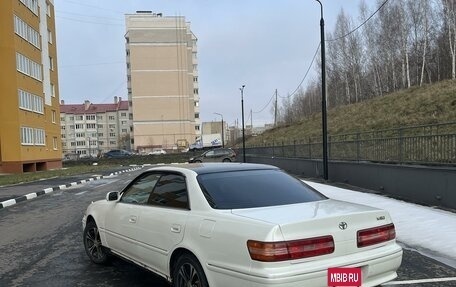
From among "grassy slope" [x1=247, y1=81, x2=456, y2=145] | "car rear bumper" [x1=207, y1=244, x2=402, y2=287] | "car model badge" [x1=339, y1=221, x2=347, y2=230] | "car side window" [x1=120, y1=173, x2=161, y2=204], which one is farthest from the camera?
"grassy slope" [x1=247, y1=81, x2=456, y2=145]

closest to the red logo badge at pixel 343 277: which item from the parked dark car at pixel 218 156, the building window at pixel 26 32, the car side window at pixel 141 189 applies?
the car side window at pixel 141 189

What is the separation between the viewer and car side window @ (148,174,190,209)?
191 inches

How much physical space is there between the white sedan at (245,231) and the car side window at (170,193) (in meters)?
0.01

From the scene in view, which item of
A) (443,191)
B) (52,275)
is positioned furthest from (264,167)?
(443,191)

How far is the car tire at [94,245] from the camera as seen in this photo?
6.42 meters

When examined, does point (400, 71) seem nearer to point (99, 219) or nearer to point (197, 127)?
point (99, 219)

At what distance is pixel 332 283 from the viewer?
152 inches

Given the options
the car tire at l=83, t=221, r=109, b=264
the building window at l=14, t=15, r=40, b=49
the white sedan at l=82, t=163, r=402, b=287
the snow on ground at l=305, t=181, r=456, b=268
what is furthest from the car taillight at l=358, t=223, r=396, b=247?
the building window at l=14, t=15, r=40, b=49

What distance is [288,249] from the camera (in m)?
3.76

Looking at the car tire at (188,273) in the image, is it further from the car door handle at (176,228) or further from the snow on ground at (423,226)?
the snow on ground at (423,226)

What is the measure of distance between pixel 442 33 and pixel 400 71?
686 cm

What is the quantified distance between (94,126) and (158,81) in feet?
172

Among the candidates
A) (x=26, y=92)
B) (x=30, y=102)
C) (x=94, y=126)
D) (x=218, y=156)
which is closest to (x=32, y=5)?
(x=26, y=92)

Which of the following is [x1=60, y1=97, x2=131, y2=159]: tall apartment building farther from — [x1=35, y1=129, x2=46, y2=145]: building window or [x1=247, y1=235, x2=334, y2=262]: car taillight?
[x1=247, y1=235, x2=334, y2=262]: car taillight
